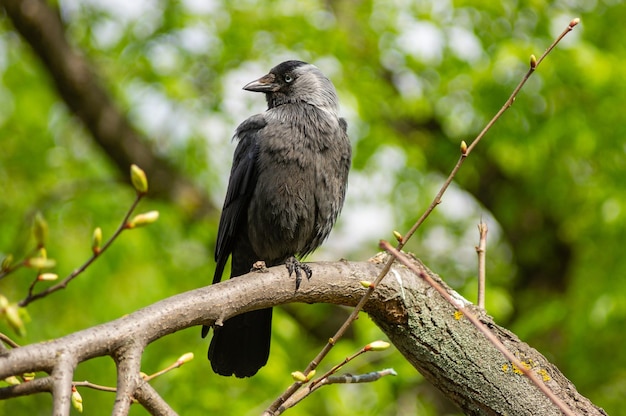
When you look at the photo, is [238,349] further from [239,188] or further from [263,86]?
[263,86]

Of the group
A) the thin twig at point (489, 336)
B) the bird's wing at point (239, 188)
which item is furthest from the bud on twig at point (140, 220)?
the bird's wing at point (239, 188)

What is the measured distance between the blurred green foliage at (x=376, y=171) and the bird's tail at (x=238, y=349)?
166 centimetres

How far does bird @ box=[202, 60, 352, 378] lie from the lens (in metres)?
4.26

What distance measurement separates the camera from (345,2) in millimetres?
9875

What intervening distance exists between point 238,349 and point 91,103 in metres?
5.02

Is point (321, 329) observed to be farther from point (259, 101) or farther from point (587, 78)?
point (587, 78)

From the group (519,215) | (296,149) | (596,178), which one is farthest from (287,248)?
(519,215)

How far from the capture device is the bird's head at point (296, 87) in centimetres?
510

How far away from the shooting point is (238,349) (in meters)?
4.22

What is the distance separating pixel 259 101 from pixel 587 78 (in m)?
3.21

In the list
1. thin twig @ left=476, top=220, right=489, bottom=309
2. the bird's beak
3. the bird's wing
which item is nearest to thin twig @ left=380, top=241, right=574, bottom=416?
thin twig @ left=476, top=220, right=489, bottom=309

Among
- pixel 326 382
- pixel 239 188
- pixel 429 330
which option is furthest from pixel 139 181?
pixel 239 188

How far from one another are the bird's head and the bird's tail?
1543mm

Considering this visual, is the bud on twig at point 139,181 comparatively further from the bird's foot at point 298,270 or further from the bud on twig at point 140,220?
the bird's foot at point 298,270
